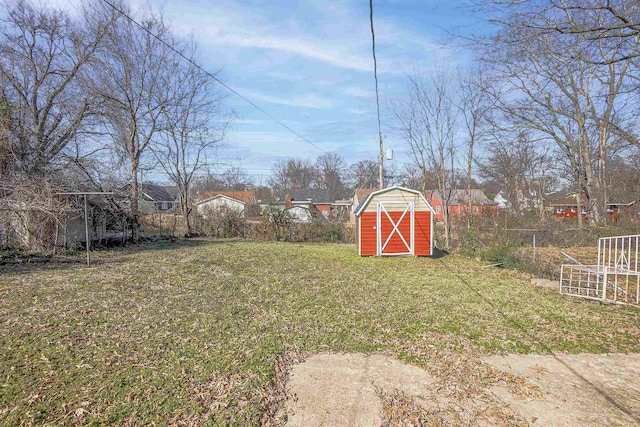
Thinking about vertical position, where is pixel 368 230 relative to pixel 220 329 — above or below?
above

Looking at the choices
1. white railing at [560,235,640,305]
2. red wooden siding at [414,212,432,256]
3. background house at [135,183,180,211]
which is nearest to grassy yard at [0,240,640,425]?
white railing at [560,235,640,305]

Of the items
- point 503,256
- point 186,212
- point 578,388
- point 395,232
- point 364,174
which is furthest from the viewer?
point 364,174

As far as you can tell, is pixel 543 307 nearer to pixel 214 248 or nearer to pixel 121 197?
pixel 214 248

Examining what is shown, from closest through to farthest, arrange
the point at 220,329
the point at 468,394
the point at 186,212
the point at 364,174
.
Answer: the point at 468,394
the point at 220,329
the point at 186,212
the point at 364,174

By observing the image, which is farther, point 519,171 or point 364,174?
point 364,174

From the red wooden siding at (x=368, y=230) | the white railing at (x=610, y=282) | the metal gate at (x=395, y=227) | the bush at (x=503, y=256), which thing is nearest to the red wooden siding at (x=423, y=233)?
the metal gate at (x=395, y=227)

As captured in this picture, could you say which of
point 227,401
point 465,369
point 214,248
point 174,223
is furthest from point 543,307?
point 174,223

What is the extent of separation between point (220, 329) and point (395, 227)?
25.3 ft

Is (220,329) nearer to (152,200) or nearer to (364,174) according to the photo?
(152,200)

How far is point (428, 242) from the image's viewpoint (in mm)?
11125

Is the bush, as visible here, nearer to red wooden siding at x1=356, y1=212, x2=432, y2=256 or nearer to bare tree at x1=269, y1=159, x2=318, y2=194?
red wooden siding at x1=356, y1=212, x2=432, y2=256

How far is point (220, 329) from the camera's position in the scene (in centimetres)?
443

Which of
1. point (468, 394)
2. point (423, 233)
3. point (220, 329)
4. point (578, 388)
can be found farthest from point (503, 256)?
point (220, 329)

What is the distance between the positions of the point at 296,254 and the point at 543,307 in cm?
766
